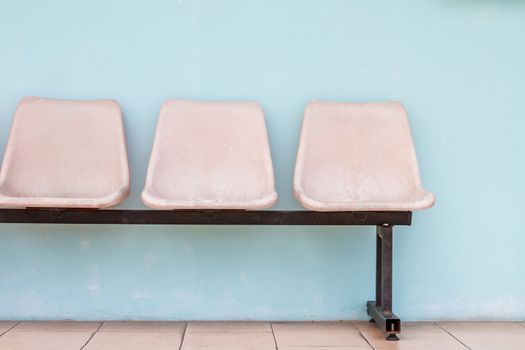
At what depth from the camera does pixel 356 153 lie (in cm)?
255

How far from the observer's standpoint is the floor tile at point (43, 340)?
214 centimetres

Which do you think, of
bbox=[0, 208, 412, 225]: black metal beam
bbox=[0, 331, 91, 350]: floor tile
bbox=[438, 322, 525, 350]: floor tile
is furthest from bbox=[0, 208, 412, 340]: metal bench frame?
bbox=[0, 331, 91, 350]: floor tile

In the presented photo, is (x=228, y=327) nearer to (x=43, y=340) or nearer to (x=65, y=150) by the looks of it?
(x=43, y=340)

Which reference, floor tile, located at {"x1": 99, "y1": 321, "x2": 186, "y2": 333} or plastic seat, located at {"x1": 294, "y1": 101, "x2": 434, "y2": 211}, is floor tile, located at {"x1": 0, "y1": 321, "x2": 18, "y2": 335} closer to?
floor tile, located at {"x1": 99, "y1": 321, "x2": 186, "y2": 333}

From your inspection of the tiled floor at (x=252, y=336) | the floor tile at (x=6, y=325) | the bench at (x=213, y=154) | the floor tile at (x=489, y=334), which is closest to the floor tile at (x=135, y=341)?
the tiled floor at (x=252, y=336)

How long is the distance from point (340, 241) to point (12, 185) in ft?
4.53

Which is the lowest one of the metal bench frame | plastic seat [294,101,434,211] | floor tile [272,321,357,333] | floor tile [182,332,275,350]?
floor tile [272,321,357,333]

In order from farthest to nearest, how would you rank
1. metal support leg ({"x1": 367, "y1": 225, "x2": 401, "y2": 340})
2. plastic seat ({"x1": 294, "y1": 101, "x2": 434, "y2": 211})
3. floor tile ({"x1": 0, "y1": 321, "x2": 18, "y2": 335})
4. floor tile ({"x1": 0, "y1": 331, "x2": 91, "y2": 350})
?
plastic seat ({"x1": 294, "y1": 101, "x2": 434, "y2": 211}) → floor tile ({"x1": 0, "y1": 321, "x2": 18, "y2": 335}) → metal support leg ({"x1": 367, "y1": 225, "x2": 401, "y2": 340}) → floor tile ({"x1": 0, "y1": 331, "x2": 91, "y2": 350})

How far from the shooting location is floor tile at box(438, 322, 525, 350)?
7.34 ft

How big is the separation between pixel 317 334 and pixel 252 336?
26 cm

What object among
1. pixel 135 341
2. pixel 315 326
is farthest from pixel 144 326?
pixel 315 326

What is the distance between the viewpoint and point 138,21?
262cm

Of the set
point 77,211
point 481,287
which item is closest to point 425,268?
point 481,287

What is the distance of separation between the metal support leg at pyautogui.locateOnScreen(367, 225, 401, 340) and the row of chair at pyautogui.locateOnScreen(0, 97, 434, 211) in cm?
17
